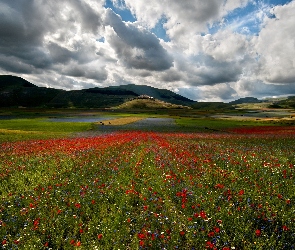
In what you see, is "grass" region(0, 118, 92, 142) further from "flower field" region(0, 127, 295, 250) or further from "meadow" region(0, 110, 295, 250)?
"meadow" region(0, 110, 295, 250)

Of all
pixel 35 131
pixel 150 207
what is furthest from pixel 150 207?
pixel 35 131

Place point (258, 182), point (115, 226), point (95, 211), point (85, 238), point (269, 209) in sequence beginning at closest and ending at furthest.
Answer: point (85, 238)
point (115, 226)
point (269, 209)
point (95, 211)
point (258, 182)

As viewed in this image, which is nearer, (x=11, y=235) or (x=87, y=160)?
(x=11, y=235)

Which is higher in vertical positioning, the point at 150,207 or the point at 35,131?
the point at 150,207

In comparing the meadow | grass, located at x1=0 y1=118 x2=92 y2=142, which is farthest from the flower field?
grass, located at x1=0 y1=118 x2=92 y2=142

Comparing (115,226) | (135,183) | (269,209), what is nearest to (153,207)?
(115,226)

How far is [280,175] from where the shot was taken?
12.2 meters

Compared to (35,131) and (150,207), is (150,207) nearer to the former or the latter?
(150,207)

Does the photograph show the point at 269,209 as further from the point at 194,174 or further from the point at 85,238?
the point at 85,238

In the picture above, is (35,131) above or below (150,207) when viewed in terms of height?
below

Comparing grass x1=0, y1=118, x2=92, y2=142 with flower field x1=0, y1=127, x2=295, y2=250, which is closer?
flower field x1=0, y1=127, x2=295, y2=250

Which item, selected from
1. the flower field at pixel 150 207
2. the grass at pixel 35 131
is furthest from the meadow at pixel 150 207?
the grass at pixel 35 131

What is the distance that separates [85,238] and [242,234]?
474 centimetres

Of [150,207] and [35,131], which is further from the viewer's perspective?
[35,131]
